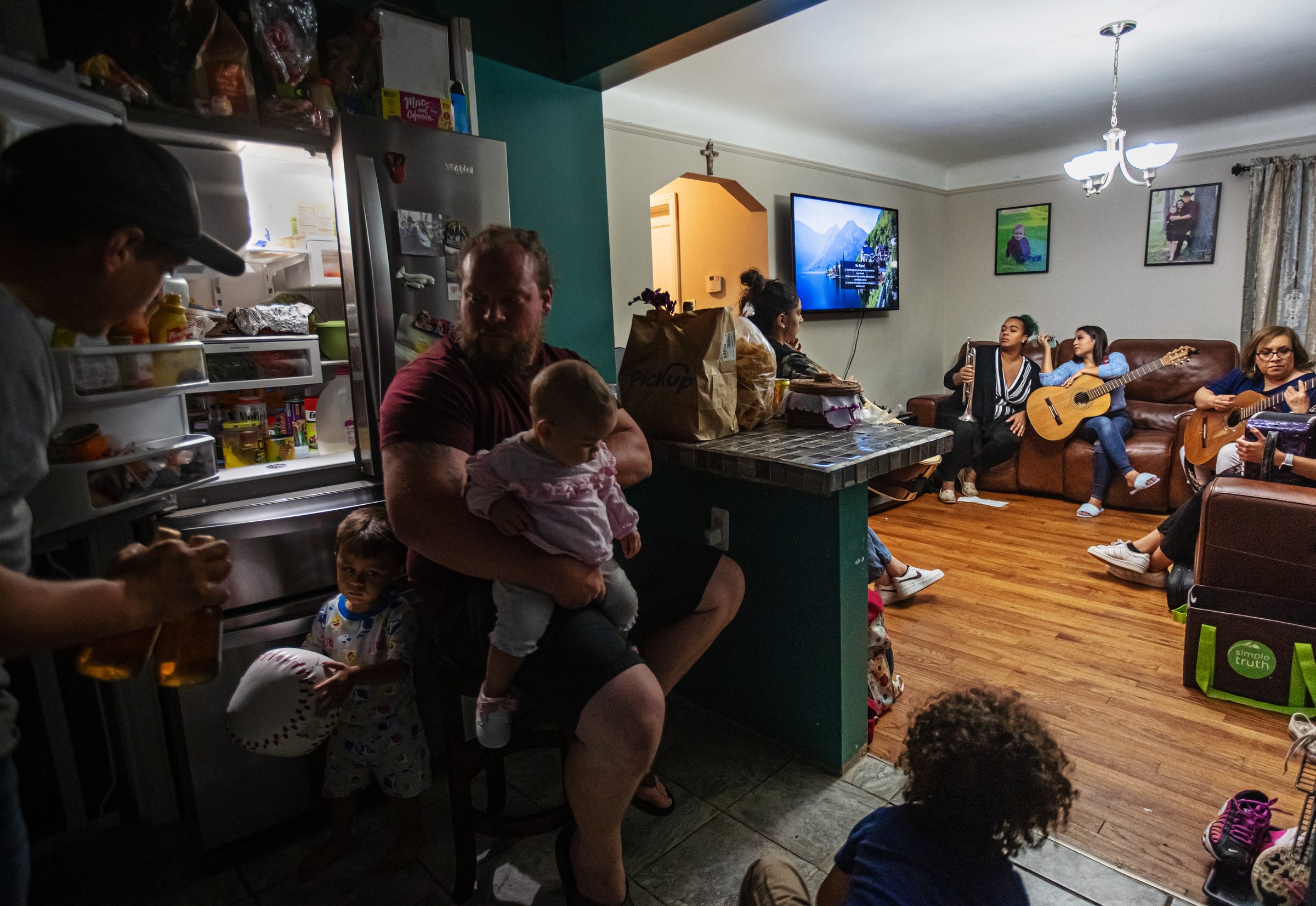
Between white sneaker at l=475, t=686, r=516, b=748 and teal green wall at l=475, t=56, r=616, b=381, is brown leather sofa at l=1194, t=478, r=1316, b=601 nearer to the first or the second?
teal green wall at l=475, t=56, r=616, b=381

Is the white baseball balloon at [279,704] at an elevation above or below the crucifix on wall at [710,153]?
below

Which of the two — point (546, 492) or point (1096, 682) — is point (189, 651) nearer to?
point (546, 492)

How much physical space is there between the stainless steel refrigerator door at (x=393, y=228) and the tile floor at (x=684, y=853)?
2.81 feet

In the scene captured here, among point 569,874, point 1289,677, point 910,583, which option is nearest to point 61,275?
point 569,874

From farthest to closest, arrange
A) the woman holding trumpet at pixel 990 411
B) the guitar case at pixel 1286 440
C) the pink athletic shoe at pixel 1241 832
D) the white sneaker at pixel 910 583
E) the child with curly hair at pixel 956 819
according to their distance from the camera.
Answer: the woman holding trumpet at pixel 990 411 → the white sneaker at pixel 910 583 → the guitar case at pixel 1286 440 → the pink athletic shoe at pixel 1241 832 → the child with curly hair at pixel 956 819

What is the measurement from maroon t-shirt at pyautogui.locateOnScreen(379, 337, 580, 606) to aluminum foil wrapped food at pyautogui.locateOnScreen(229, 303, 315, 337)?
0.39 meters

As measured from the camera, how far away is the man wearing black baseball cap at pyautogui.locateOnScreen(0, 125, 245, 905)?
418 mm

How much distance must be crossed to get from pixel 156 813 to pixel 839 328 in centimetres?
486

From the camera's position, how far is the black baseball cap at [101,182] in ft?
1.36

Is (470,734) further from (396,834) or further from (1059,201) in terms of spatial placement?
(1059,201)

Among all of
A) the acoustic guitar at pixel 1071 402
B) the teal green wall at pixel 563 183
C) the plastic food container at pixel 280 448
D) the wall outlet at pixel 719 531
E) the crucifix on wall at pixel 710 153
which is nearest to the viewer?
the plastic food container at pixel 280 448

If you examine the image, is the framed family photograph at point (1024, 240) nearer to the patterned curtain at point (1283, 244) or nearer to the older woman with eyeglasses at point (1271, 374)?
the patterned curtain at point (1283, 244)

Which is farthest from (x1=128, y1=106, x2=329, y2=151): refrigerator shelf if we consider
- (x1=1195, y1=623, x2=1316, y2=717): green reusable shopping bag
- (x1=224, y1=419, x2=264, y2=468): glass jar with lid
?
(x1=1195, y1=623, x2=1316, y2=717): green reusable shopping bag

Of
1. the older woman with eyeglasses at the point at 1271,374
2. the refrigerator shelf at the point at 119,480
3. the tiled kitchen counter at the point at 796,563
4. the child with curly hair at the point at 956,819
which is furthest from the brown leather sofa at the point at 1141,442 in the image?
the refrigerator shelf at the point at 119,480
